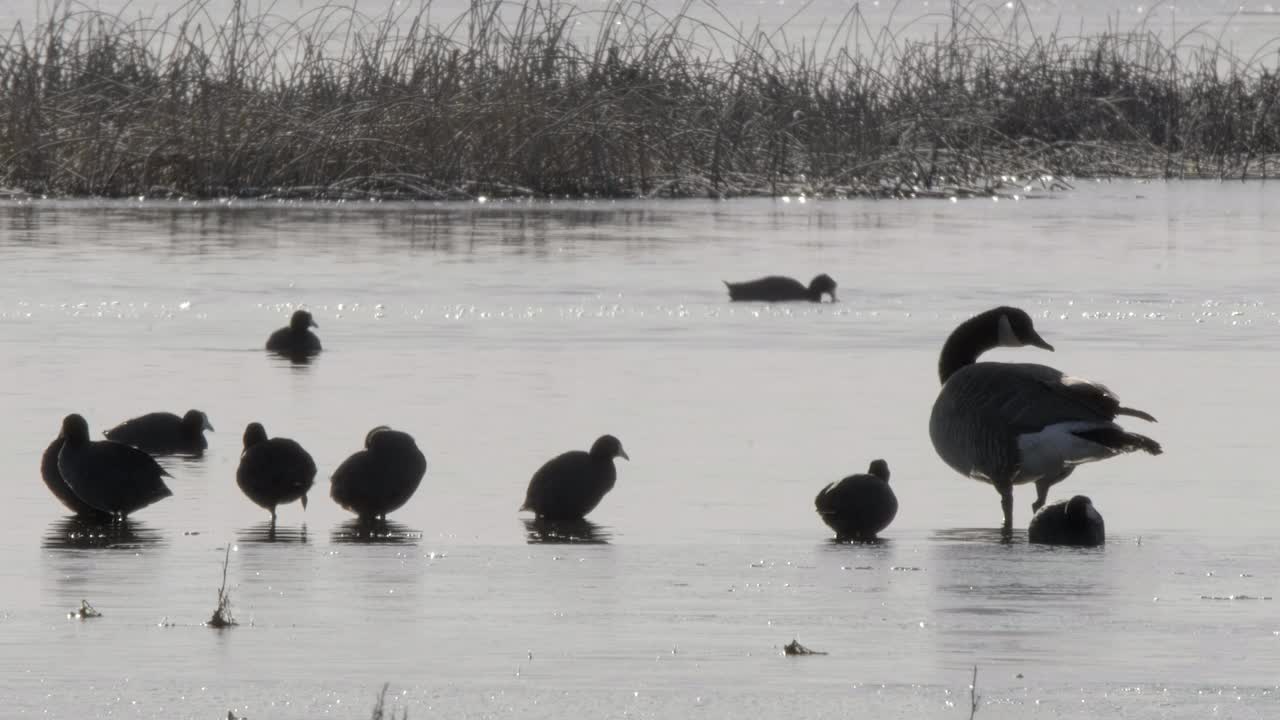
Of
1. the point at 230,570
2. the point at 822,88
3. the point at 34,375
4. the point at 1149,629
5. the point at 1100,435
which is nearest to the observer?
the point at 1149,629

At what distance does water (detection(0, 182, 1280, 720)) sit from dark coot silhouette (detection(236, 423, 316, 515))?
4.7 inches

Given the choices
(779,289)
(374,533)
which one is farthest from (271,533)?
(779,289)

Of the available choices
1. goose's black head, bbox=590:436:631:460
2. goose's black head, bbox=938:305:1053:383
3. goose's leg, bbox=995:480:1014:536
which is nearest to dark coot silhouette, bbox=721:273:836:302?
goose's black head, bbox=938:305:1053:383

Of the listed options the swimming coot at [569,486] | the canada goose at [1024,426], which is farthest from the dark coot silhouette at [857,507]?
the swimming coot at [569,486]

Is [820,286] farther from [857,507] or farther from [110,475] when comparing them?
[110,475]

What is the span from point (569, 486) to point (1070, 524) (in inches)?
68.5

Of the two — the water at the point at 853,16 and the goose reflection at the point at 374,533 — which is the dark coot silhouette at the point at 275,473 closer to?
the goose reflection at the point at 374,533

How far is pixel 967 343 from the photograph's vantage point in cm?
1029

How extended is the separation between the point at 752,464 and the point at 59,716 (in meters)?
5.18

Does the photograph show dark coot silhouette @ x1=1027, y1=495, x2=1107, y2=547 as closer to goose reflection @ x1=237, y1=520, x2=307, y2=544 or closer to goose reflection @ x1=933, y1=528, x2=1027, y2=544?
goose reflection @ x1=933, y1=528, x2=1027, y2=544

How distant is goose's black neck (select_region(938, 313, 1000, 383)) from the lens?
10281 millimetres

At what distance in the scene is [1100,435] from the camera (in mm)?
8688

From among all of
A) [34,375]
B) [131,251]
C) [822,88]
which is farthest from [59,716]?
[822,88]

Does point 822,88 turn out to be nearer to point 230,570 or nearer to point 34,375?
point 34,375
